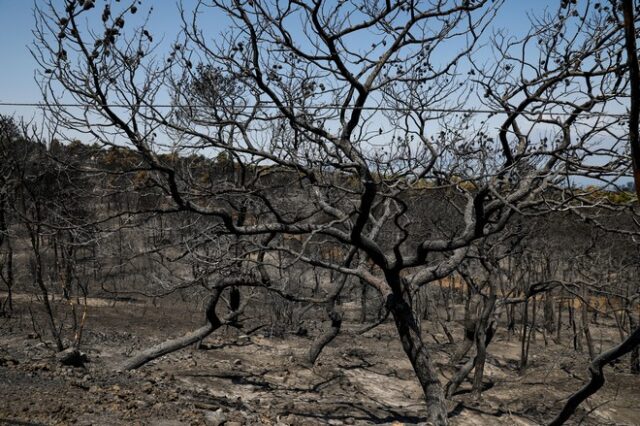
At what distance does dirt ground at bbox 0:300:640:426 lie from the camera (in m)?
5.27

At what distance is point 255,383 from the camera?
7.89m

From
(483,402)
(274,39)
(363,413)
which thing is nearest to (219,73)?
(274,39)

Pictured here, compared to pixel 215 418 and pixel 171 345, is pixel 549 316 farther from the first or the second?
pixel 215 418

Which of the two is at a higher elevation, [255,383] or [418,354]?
[418,354]

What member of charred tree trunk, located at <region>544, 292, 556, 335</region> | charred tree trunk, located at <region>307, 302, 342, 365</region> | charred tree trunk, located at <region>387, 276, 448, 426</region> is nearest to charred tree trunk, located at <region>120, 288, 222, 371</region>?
charred tree trunk, located at <region>307, 302, 342, 365</region>

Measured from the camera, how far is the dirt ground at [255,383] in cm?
527

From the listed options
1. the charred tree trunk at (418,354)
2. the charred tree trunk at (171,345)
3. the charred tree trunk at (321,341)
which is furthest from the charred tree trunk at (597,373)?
the charred tree trunk at (171,345)

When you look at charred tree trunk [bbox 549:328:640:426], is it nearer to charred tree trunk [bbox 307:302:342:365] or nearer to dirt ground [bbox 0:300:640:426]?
dirt ground [bbox 0:300:640:426]

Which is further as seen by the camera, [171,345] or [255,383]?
[171,345]

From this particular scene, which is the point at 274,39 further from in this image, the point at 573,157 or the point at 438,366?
the point at 438,366

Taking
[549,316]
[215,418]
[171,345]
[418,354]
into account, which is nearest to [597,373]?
[418,354]

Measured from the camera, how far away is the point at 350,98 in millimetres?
6203

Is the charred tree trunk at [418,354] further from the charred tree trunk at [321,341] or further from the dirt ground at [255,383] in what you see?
the charred tree trunk at [321,341]

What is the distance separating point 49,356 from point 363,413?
3.86 m
